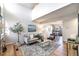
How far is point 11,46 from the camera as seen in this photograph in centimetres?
192

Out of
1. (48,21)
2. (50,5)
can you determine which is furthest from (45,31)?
(50,5)

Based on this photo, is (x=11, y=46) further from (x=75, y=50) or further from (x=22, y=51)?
(x=75, y=50)

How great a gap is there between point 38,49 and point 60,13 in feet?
2.47

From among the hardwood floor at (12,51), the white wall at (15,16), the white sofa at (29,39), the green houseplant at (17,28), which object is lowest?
the hardwood floor at (12,51)

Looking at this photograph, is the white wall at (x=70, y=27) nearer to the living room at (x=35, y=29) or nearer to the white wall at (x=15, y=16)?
the living room at (x=35, y=29)

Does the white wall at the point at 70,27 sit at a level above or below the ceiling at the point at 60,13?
below

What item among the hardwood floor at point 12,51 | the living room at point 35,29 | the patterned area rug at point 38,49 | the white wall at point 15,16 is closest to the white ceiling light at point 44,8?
the living room at point 35,29

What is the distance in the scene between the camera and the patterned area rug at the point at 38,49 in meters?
1.91

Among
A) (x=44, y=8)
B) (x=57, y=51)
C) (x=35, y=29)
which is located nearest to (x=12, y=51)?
(x=35, y=29)

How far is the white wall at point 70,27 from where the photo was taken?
1886 mm

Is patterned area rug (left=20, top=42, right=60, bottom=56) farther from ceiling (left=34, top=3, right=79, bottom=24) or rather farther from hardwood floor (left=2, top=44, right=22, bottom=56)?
ceiling (left=34, top=3, right=79, bottom=24)

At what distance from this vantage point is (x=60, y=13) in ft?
6.30

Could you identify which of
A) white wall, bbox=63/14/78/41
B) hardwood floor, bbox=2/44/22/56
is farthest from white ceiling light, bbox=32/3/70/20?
hardwood floor, bbox=2/44/22/56

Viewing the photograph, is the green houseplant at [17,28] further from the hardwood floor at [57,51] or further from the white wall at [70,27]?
the white wall at [70,27]
